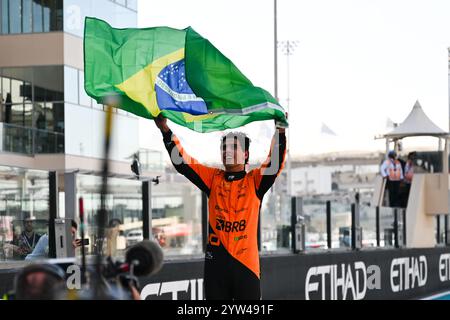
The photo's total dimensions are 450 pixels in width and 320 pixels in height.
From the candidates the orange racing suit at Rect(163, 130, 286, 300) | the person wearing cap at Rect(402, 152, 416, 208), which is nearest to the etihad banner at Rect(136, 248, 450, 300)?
the person wearing cap at Rect(402, 152, 416, 208)

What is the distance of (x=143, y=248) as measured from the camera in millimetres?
3682

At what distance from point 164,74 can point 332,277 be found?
7.44 metres

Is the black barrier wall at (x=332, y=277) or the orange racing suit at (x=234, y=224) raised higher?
the orange racing suit at (x=234, y=224)

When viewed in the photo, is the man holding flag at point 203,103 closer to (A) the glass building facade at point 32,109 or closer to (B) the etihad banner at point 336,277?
(B) the etihad banner at point 336,277

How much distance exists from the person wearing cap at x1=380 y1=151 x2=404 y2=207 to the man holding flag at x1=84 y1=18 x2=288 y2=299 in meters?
14.1

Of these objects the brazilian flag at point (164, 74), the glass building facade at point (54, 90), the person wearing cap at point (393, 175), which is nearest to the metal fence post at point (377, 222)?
the person wearing cap at point (393, 175)

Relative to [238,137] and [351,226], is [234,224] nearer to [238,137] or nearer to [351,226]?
[238,137]

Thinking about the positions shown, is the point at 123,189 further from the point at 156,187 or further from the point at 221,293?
the point at 221,293

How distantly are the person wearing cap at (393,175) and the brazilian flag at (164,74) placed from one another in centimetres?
1424

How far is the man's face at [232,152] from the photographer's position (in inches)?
250

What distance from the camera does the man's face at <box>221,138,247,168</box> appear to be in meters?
6.34
